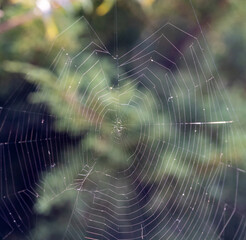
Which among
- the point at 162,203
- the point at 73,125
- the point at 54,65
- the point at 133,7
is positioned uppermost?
the point at 133,7

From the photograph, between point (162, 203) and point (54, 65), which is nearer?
point (54, 65)

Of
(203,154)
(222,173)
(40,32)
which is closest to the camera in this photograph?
(40,32)

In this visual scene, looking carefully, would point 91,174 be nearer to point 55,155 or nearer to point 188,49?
point 55,155

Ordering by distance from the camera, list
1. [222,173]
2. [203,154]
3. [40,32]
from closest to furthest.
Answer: [40,32] < [203,154] < [222,173]

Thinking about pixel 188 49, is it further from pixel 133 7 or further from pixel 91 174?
pixel 91 174

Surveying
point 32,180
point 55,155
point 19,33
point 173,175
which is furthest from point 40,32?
point 173,175

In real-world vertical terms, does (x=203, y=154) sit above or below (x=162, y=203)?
above
